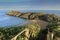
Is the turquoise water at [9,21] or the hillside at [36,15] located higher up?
the hillside at [36,15]

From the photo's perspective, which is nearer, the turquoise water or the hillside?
the turquoise water

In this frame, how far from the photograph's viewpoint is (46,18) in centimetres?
870

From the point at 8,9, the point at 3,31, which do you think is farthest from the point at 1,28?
the point at 8,9

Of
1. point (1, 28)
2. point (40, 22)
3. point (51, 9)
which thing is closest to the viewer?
point (1, 28)

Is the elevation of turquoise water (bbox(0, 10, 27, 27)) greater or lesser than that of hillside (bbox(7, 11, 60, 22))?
lesser

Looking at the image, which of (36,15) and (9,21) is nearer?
(9,21)

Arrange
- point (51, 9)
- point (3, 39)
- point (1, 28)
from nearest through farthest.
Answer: point (3, 39) → point (1, 28) → point (51, 9)

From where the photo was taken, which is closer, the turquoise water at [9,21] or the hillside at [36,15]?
the turquoise water at [9,21]

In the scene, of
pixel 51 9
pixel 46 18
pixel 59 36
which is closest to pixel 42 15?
pixel 46 18

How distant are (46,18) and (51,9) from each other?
1830 millimetres

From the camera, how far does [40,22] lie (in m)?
8.53

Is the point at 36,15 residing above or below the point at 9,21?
above

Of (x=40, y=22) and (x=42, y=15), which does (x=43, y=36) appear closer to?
(x=40, y=22)

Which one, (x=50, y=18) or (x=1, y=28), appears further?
(x=50, y=18)
